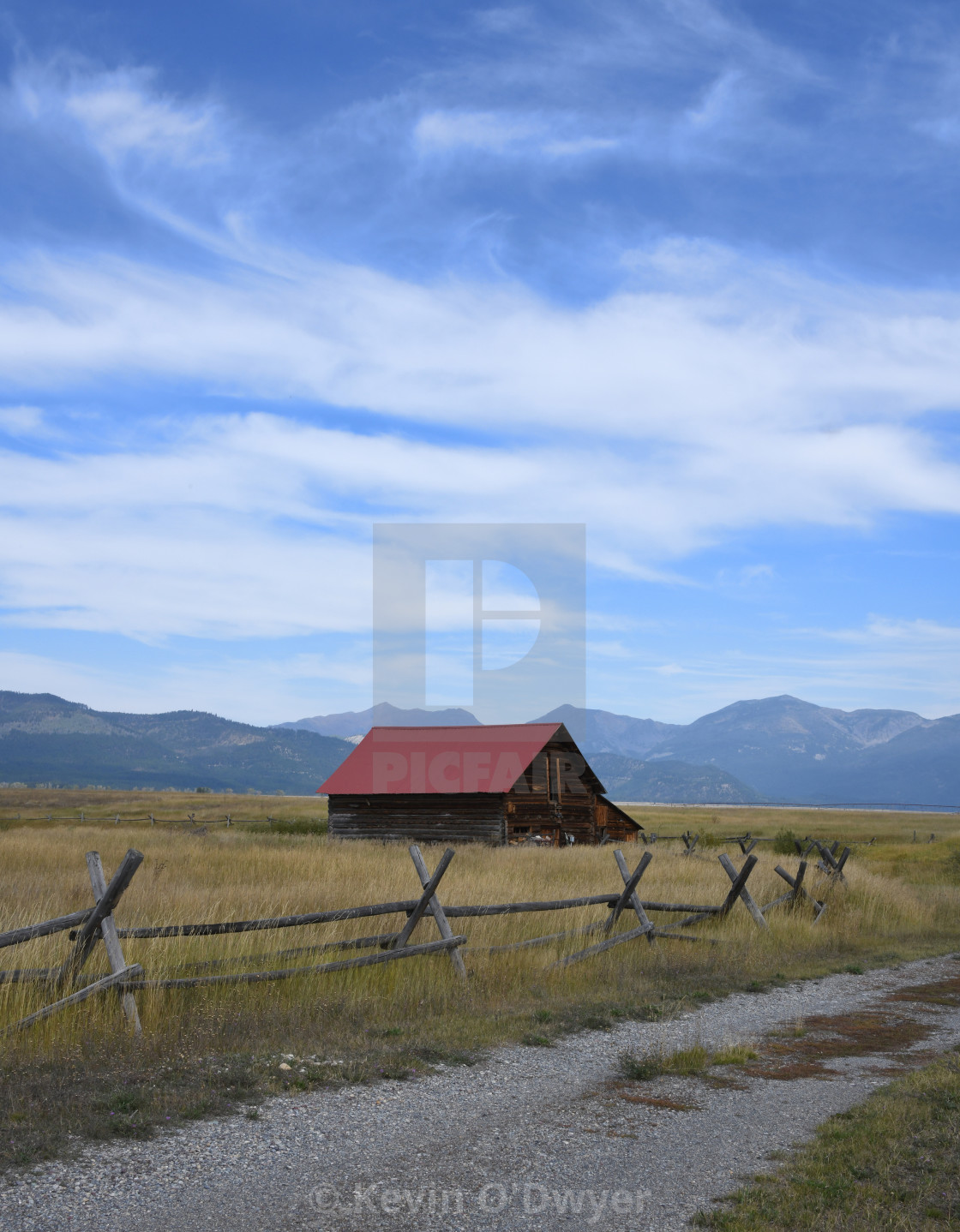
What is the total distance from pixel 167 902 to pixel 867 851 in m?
38.6

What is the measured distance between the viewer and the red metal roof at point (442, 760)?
36031 millimetres

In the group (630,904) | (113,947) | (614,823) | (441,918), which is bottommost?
(614,823)

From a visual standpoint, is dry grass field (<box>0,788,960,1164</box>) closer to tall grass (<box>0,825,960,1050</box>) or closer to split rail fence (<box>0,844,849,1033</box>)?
tall grass (<box>0,825,960,1050</box>)

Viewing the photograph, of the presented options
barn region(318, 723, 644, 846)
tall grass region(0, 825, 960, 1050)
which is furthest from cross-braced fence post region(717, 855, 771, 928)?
barn region(318, 723, 644, 846)

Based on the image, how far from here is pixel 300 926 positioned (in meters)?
10.9

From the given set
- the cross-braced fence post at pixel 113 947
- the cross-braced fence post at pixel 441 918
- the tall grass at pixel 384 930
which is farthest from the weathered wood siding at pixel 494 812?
the cross-braced fence post at pixel 113 947

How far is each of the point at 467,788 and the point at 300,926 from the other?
24651 millimetres

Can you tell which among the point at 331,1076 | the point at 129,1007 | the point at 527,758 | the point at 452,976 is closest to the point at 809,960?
the point at 452,976

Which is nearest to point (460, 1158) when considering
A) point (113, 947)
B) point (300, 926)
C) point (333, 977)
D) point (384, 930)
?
point (113, 947)

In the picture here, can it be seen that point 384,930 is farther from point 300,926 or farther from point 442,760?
point 442,760

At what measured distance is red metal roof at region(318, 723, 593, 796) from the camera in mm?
36031

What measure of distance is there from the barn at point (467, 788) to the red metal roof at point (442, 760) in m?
0.04

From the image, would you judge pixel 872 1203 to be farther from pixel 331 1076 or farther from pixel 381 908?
pixel 381 908

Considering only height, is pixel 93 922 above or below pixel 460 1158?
above
